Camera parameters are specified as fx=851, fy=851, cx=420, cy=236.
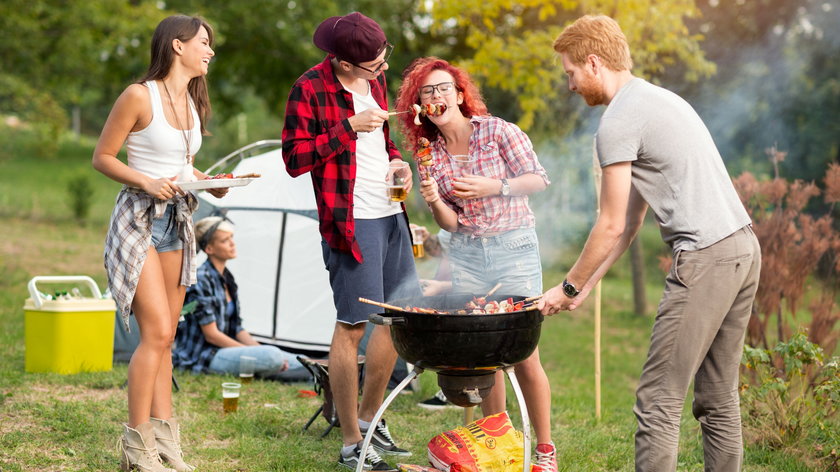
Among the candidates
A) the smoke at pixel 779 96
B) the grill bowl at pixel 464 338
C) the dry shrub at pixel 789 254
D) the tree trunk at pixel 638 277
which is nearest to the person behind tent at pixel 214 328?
the grill bowl at pixel 464 338

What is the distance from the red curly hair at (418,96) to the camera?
3.62 m

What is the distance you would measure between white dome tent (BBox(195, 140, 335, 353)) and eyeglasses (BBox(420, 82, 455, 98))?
113 inches

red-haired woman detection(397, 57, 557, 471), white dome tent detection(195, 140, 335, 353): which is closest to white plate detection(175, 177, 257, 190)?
red-haired woman detection(397, 57, 557, 471)

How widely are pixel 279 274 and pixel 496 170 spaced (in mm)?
3475

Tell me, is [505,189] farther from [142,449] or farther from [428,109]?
Answer: [142,449]

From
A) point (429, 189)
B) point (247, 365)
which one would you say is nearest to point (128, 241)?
point (429, 189)

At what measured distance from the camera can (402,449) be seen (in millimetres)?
3918

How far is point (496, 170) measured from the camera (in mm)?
3562

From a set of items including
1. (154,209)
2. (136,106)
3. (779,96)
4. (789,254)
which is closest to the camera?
(136,106)

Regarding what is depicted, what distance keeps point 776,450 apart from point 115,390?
3.55m

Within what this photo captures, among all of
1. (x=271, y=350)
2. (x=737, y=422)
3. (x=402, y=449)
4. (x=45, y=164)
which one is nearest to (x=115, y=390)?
(x=271, y=350)

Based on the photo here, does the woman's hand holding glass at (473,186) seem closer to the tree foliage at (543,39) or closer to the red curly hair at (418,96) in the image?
the red curly hair at (418,96)

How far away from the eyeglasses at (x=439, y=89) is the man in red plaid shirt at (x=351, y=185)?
196mm

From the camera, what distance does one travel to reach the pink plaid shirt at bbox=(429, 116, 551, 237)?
3543mm
